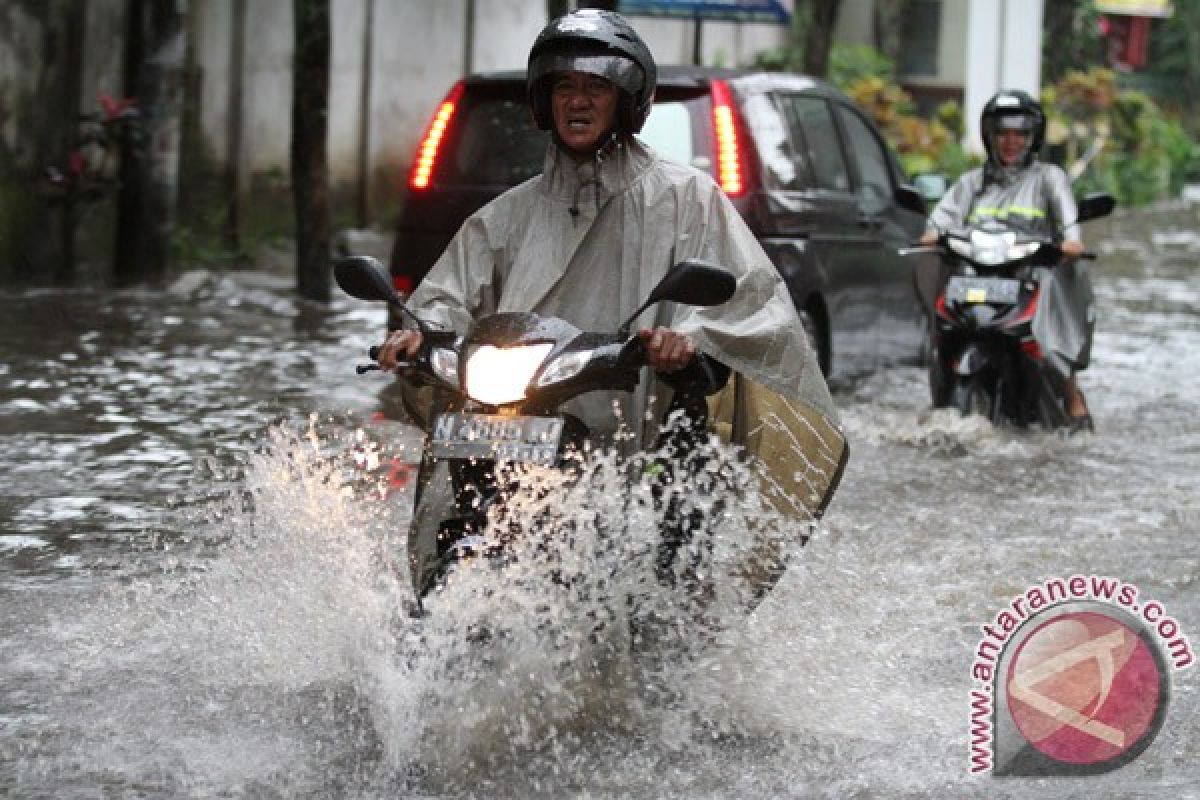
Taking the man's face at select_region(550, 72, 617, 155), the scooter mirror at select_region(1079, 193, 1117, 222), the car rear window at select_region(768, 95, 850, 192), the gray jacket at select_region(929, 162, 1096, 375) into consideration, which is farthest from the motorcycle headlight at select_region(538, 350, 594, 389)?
the car rear window at select_region(768, 95, 850, 192)

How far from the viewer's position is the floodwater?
498cm

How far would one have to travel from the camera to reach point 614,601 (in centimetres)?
520

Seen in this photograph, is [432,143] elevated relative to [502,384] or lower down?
elevated

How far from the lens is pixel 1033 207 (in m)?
10.6

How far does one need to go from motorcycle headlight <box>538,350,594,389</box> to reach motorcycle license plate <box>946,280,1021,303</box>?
19.0 feet

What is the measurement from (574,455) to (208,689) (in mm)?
1290

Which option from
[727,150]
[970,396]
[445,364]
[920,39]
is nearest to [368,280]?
[445,364]

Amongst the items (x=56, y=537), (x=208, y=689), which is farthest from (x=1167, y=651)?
(x=56, y=537)

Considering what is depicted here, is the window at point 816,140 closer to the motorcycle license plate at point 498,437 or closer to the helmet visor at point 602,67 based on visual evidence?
the helmet visor at point 602,67

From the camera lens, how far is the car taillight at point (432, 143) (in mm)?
10938

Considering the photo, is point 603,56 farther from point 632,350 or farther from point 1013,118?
point 1013,118

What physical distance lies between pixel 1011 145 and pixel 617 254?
5482 millimetres

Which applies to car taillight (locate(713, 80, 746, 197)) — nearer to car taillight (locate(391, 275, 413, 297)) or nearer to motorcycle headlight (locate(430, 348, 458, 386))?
car taillight (locate(391, 275, 413, 297))


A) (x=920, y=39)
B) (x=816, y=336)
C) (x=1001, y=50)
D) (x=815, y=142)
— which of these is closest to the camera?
(x=816, y=336)
